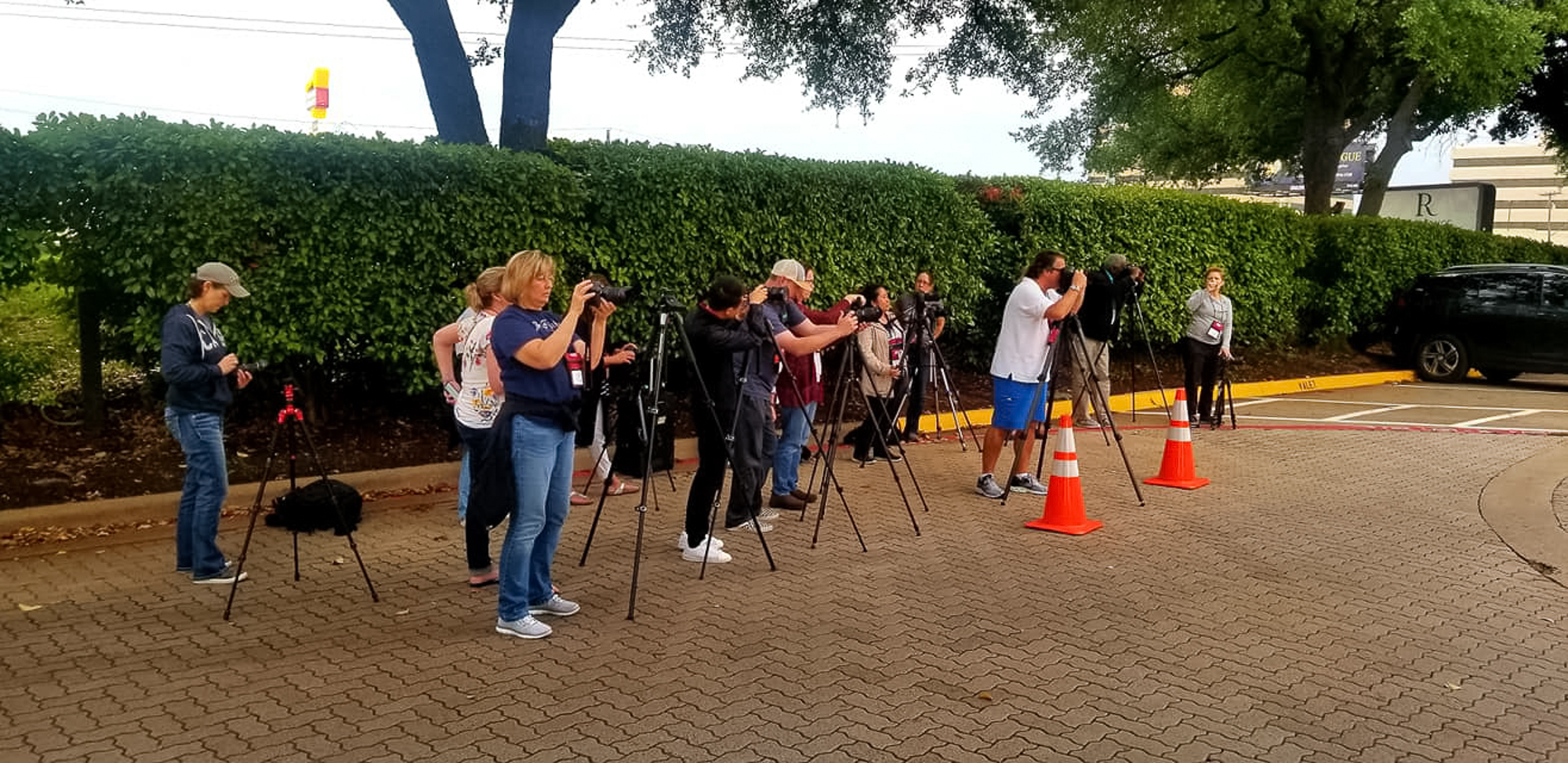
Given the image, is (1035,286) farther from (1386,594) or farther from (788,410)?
(1386,594)

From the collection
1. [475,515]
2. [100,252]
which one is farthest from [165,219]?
[475,515]

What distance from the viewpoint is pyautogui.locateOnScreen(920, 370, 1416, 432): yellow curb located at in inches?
488

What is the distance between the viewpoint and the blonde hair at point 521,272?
499cm

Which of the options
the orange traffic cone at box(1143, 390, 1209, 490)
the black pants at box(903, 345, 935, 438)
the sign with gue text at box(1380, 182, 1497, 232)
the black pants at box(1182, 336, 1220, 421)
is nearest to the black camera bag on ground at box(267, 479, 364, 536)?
the black pants at box(903, 345, 935, 438)

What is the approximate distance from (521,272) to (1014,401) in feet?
14.3

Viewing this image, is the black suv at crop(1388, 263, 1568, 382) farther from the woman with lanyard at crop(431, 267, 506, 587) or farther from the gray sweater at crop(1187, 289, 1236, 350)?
the woman with lanyard at crop(431, 267, 506, 587)

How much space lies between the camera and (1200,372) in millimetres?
12180

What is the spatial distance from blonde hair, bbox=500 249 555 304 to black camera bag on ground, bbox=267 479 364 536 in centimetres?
280

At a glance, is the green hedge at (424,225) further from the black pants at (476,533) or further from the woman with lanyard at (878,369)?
the black pants at (476,533)

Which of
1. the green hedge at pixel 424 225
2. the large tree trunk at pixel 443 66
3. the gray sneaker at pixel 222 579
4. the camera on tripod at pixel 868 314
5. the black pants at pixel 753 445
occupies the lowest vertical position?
the gray sneaker at pixel 222 579

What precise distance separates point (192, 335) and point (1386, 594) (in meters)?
6.54

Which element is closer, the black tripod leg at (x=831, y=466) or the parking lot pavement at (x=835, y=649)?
the parking lot pavement at (x=835, y=649)

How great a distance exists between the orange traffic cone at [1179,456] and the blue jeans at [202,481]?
6815 millimetres

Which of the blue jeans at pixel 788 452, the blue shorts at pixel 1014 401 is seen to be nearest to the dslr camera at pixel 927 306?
the blue shorts at pixel 1014 401
